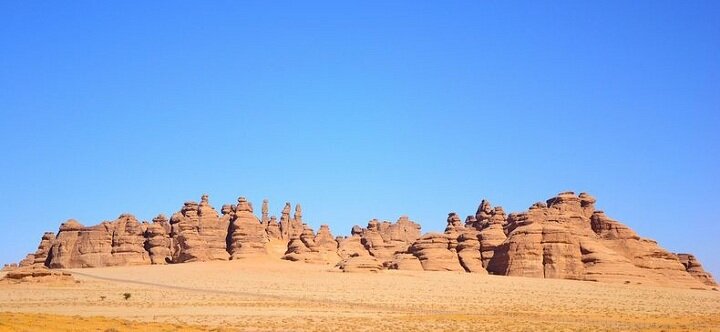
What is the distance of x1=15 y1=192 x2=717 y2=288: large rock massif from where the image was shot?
7019 cm

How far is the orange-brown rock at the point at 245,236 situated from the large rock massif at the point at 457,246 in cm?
16

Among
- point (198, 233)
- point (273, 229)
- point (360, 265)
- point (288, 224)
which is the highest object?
point (288, 224)

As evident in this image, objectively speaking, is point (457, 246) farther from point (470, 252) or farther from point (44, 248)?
point (44, 248)

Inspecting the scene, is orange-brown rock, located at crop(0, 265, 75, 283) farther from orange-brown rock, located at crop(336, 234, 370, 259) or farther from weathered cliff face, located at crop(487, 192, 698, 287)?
orange-brown rock, located at crop(336, 234, 370, 259)

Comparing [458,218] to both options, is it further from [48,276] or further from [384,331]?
[384,331]

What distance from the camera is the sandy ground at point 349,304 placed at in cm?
3045

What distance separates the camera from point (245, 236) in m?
91.9

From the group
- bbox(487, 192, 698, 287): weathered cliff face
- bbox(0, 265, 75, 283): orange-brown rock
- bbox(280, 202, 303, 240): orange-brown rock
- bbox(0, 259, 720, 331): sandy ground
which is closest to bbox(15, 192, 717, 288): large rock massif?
bbox(487, 192, 698, 287): weathered cliff face

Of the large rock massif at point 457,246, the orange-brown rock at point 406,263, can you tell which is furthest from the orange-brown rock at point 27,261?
the orange-brown rock at point 406,263

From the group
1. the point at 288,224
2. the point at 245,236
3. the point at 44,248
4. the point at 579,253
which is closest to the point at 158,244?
the point at 245,236

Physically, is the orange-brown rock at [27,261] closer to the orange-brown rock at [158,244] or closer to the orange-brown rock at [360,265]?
the orange-brown rock at [158,244]

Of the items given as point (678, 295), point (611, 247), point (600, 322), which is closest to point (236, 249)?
point (611, 247)

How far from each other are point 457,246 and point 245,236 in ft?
96.8

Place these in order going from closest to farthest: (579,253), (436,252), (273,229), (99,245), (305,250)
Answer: (579,253) < (436,252) < (99,245) < (305,250) < (273,229)
